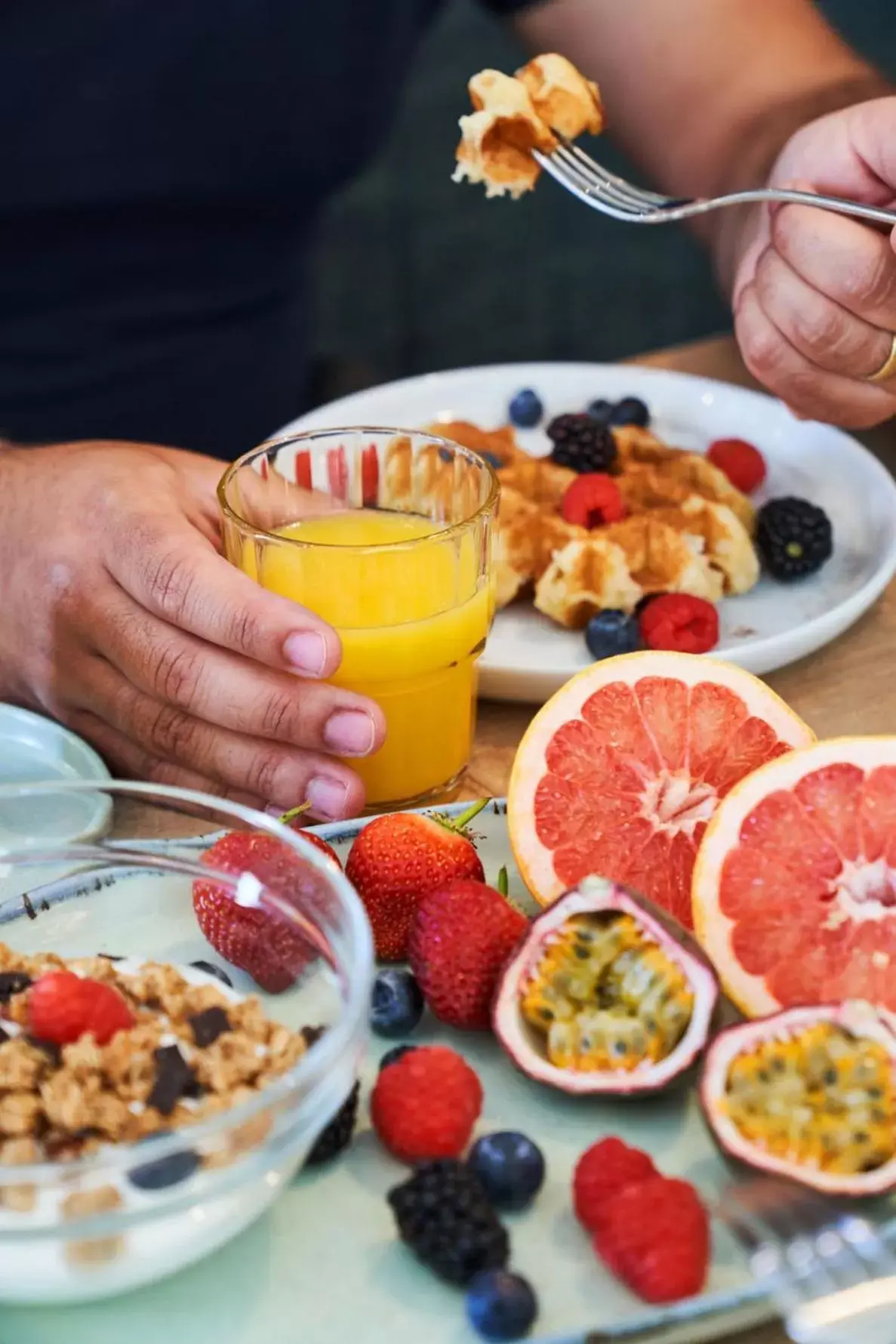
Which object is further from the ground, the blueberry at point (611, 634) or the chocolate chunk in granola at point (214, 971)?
the chocolate chunk in granola at point (214, 971)

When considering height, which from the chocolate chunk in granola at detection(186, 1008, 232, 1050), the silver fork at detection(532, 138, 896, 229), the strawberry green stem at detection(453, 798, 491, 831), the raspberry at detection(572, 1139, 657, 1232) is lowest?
the strawberry green stem at detection(453, 798, 491, 831)

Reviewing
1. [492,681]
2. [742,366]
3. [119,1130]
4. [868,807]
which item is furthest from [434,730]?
[742,366]

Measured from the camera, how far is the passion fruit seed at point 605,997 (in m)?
0.75

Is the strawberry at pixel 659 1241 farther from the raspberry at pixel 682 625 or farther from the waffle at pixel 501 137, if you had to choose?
the waffle at pixel 501 137

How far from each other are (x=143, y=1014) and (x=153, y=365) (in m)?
1.39

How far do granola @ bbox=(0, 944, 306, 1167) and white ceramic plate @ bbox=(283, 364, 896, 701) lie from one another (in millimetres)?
508

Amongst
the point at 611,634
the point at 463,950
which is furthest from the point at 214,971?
the point at 611,634

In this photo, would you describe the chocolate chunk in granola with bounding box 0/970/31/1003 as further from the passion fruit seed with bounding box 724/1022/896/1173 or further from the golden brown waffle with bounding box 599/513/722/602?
the golden brown waffle with bounding box 599/513/722/602

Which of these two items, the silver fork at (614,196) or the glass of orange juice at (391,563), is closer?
the glass of orange juice at (391,563)

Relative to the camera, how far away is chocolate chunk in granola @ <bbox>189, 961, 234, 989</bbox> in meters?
0.81

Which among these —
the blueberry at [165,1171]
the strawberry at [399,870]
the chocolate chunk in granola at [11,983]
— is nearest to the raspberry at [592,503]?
the strawberry at [399,870]

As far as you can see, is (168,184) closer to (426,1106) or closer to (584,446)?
(584,446)

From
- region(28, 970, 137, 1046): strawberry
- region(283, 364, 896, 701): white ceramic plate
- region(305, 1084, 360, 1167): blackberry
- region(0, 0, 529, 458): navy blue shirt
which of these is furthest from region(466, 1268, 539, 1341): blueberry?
region(0, 0, 529, 458): navy blue shirt

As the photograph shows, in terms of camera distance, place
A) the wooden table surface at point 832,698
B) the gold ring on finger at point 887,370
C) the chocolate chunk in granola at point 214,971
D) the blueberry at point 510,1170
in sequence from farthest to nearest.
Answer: the gold ring on finger at point 887,370 → the wooden table surface at point 832,698 → the chocolate chunk in granola at point 214,971 → the blueberry at point 510,1170
